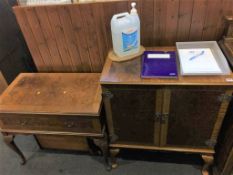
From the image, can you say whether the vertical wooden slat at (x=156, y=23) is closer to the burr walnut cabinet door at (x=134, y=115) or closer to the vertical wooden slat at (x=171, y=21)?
the vertical wooden slat at (x=171, y=21)

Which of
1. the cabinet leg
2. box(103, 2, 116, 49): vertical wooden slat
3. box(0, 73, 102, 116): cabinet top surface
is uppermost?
box(103, 2, 116, 49): vertical wooden slat

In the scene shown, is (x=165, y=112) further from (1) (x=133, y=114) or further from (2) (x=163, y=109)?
(1) (x=133, y=114)

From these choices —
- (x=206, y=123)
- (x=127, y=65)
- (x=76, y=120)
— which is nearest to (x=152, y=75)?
(x=127, y=65)

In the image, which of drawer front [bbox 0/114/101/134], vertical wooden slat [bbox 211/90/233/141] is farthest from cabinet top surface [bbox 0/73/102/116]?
vertical wooden slat [bbox 211/90/233/141]

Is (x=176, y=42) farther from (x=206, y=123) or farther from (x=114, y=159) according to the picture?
(x=114, y=159)

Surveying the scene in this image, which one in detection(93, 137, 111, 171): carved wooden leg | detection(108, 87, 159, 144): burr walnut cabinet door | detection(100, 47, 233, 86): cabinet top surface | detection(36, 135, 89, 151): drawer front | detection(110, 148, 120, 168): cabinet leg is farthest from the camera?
detection(36, 135, 89, 151): drawer front

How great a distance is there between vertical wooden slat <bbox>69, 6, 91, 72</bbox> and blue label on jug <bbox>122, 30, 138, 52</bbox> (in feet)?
1.15

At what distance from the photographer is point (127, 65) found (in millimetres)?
1234

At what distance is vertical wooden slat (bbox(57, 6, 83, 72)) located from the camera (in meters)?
1.34

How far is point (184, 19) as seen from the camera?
129cm

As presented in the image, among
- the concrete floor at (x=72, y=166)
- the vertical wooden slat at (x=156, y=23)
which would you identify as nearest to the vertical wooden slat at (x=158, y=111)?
the concrete floor at (x=72, y=166)

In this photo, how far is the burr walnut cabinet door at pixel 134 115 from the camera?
3.79ft

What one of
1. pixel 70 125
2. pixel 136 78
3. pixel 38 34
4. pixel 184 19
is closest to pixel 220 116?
pixel 136 78

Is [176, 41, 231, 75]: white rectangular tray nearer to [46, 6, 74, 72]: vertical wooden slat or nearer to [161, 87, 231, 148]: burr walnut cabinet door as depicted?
[161, 87, 231, 148]: burr walnut cabinet door
